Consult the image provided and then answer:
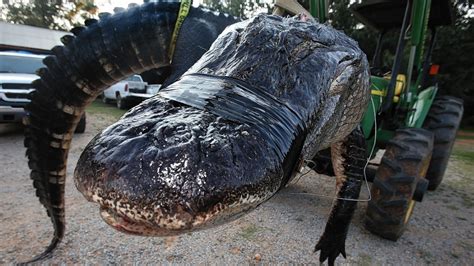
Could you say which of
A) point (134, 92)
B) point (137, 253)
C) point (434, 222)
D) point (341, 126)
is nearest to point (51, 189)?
point (137, 253)

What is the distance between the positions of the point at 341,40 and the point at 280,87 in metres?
0.50

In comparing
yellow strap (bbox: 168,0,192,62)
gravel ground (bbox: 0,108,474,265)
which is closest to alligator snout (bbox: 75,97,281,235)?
yellow strap (bbox: 168,0,192,62)

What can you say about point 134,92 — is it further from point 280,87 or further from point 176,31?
point 280,87

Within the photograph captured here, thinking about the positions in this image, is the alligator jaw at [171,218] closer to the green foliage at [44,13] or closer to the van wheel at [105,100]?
the van wheel at [105,100]

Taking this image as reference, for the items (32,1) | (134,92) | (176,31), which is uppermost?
(32,1)

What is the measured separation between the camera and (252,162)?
2.25 feet

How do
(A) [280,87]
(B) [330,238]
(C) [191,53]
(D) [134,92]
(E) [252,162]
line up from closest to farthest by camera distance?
(E) [252,162]
(A) [280,87]
(C) [191,53]
(B) [330,238]
(D) [134,92]

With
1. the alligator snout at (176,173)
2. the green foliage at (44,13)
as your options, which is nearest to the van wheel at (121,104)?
the alligator snout at (176,173)

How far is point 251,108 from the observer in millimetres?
801

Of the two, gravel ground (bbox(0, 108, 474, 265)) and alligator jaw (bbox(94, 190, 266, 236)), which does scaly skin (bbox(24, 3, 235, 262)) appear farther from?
alligator jaw (bbox(94, 190, 266, 236))

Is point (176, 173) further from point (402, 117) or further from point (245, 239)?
point (402, 117)

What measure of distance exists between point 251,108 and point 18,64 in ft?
29.6

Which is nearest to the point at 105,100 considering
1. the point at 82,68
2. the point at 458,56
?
the point at 82,68

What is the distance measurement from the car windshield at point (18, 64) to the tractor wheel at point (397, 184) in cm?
801
